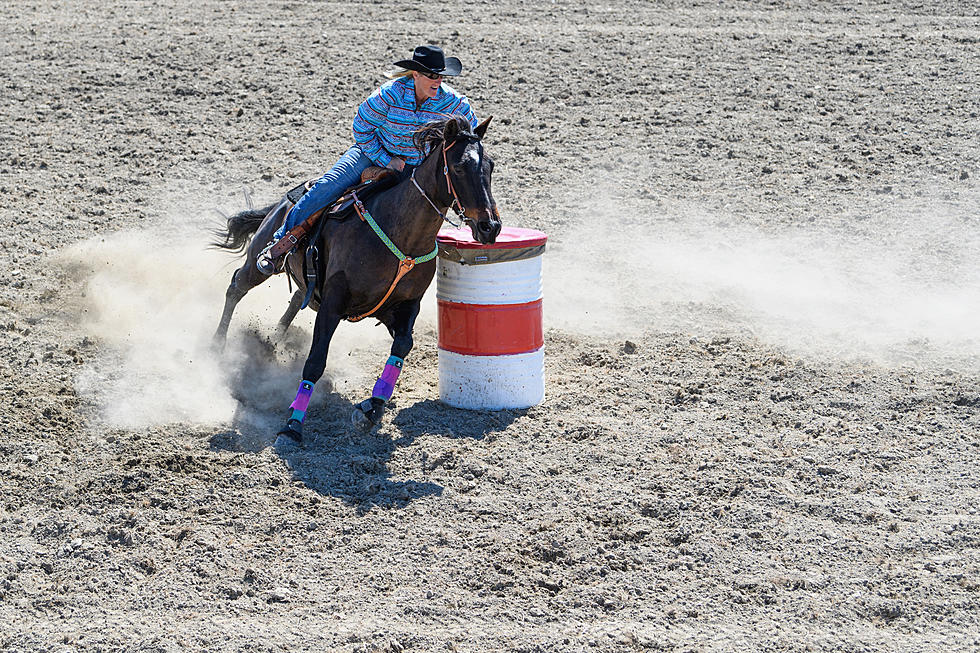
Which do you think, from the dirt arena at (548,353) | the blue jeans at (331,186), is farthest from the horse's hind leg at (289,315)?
the blue jeans at (331,186)

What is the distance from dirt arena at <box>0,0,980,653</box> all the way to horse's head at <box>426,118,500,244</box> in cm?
133

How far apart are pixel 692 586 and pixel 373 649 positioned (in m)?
1.46

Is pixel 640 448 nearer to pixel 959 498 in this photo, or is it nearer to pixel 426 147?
pixel 959 498

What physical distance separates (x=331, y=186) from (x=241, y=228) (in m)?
1.77

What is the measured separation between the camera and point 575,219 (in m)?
11.5

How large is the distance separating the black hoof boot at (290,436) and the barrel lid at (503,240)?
1454 millimetres

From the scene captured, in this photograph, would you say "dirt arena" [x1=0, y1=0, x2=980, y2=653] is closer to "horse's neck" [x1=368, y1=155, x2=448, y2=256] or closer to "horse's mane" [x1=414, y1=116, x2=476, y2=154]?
"horse's neck" [x1=368, y1=155, x2=448, y2=256]

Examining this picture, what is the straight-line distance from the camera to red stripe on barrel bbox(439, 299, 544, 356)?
7.37 meters

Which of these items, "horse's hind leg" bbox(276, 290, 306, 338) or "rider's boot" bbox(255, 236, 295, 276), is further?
"horse's hind leg" bbox(276, 290, 306, 338)

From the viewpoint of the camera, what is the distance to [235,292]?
28.0ft

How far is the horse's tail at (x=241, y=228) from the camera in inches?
350

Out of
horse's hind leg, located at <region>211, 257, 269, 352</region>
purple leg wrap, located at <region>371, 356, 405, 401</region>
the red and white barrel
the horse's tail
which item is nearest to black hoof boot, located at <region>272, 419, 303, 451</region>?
purple leg wrap, located at <region>371, 356, 405, 401</region>

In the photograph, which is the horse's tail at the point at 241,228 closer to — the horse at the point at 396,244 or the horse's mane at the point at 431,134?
the horse at the point at 396,244

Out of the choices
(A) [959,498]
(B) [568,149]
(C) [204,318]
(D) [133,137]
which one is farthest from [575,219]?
(A) [959,498]
